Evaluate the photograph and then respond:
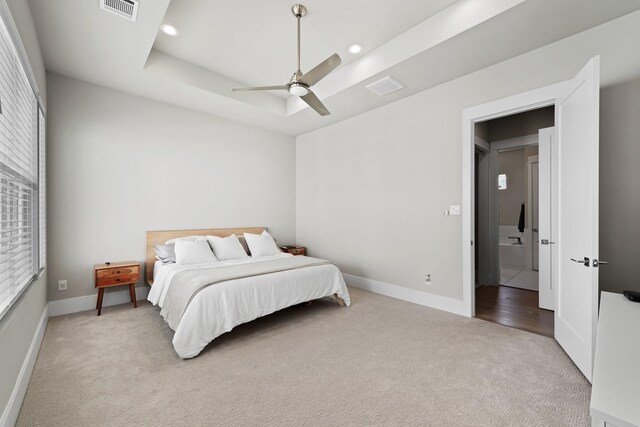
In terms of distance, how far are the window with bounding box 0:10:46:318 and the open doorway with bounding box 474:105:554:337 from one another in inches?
169

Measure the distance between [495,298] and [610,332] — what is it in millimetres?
3325

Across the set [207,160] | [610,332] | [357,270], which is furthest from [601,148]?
[207,160]

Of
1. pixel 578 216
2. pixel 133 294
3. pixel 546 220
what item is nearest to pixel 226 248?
pixel 133 294

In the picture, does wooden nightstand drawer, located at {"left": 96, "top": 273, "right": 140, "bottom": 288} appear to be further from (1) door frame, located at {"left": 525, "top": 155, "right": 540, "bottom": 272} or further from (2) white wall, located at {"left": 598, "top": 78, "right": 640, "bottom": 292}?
(1) door frame, located at {"left": 525, "top": 155, "right": 540, "bottom": 272}

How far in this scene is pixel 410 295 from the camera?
3980 millimetres

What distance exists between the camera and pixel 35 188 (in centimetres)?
262

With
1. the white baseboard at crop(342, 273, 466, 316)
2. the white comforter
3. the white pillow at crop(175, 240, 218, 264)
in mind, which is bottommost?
the white baseboard at crop(342, 273, 466, 316)

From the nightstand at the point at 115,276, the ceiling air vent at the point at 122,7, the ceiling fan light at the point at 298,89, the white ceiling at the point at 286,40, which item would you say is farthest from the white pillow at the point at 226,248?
the ceiling air vent at the point at 122,7

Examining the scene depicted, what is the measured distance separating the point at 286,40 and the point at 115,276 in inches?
135

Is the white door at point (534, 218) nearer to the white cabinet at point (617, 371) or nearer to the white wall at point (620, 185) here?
the white wall at point (620, 185)

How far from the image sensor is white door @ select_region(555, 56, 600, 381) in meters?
2.03

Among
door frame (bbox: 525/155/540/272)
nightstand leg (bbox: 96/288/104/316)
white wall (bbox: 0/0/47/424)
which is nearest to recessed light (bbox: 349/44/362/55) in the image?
white wall (bbox: 0/0/47/424)

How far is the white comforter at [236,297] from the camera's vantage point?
249 centimetres

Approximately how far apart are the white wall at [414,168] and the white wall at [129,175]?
4.98 feet
